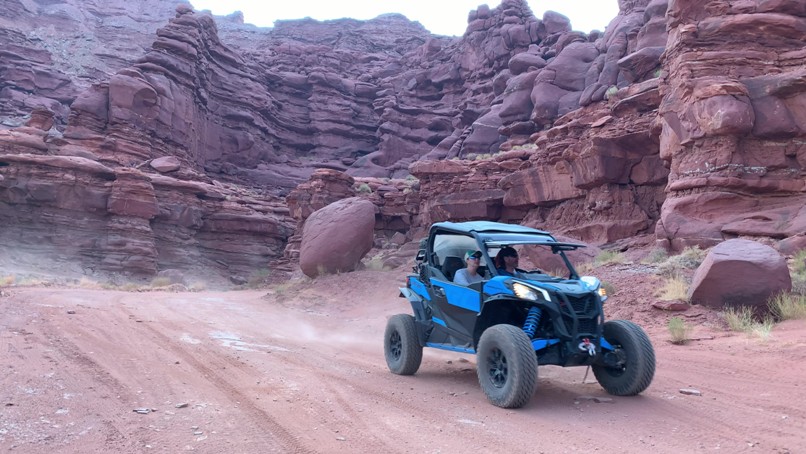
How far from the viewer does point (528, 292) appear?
5.39 metres

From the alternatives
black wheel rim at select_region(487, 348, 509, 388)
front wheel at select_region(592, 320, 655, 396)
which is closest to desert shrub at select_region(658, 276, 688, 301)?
front wheel at select_region(592, 320, 655, 396)

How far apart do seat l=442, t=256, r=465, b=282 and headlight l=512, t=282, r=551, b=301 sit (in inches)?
65.4

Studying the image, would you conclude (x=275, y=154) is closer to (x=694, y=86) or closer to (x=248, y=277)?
(x=248, y=277)

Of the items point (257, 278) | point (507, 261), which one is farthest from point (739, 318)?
point (257, 278)

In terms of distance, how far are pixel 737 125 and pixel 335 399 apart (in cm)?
1348

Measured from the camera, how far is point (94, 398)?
191 inches

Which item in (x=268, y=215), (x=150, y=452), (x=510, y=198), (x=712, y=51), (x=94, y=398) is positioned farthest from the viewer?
(x=268, y=215)

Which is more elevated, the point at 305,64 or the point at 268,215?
the point at 305,64

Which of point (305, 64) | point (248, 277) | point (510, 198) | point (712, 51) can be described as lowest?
point (248, 277)

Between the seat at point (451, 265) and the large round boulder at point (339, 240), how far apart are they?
1205 centimetres

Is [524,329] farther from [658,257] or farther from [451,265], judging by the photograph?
[658,257]

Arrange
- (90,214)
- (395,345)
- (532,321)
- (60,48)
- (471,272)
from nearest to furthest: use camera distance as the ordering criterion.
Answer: (532,321)
(471,272)
(395,345)
(90,214)
(60,48)

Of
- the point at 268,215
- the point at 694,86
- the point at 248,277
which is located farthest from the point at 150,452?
the point at 268,215

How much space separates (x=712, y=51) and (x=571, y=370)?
1243cm
